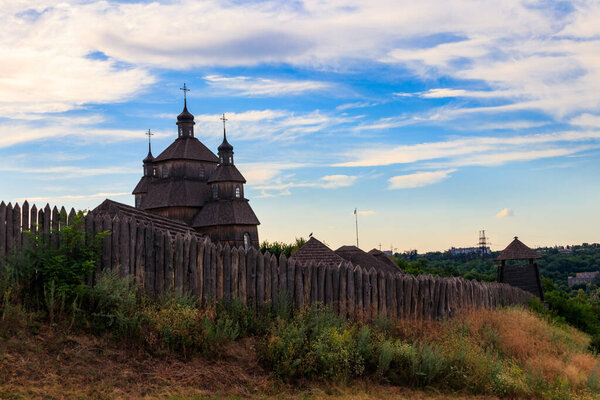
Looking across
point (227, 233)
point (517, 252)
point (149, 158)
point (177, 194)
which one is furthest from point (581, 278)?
point (177, 194)

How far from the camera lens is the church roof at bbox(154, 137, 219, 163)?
141 ft

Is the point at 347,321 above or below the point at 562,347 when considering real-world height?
above

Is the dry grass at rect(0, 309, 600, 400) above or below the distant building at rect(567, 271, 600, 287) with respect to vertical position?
above

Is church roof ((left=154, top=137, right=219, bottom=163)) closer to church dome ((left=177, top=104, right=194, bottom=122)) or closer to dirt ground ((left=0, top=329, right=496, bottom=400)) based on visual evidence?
church dome ((left=177, top=104, right=194, bottom=122))

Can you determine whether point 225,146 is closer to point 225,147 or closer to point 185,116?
point 225,147

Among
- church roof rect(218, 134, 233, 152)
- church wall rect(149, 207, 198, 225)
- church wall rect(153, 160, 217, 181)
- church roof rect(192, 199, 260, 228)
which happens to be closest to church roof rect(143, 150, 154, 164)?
church wall rect(153, 160, 217, 181)

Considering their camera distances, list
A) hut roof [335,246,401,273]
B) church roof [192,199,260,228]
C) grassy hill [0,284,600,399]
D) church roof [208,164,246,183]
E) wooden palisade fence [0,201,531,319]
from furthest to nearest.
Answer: church roof [208,164,246,183] < church roof [192,199,260,228] < hut roof [335,246,401,273] < wooden palisade fence [0,201,531,319] < grassy hill [0,284,600,399]

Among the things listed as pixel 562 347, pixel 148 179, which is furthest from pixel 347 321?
pixel 148 179

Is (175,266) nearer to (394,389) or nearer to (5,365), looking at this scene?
(5,365)

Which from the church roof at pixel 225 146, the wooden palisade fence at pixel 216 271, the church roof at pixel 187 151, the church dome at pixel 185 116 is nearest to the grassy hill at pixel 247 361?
the wooden palisade fence at pixel 216 271

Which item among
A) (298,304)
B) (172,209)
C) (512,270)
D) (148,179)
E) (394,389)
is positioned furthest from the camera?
(148,179)

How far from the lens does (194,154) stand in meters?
43.7

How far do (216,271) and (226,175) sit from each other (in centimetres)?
2911

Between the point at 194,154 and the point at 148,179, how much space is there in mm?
8846
